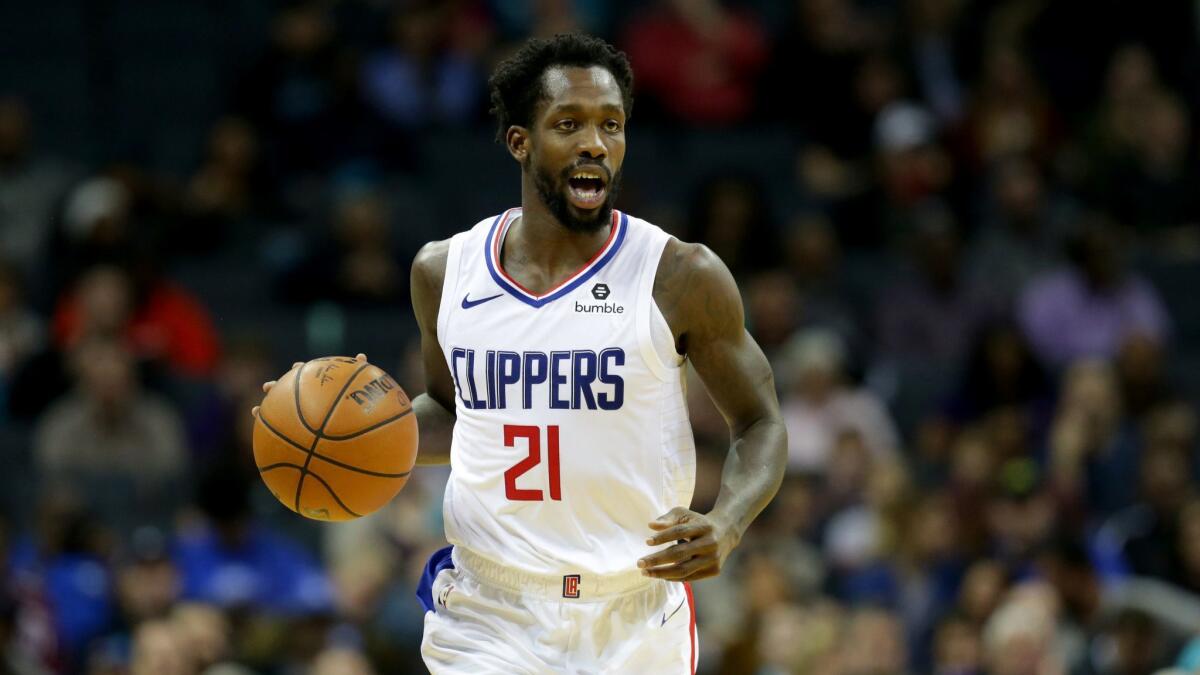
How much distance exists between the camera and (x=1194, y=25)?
52.5 feet

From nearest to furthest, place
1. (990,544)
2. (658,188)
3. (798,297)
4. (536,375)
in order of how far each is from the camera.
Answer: (536,375), (990,544), (798,297), (658,188)

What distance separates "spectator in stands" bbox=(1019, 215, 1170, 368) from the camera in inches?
542

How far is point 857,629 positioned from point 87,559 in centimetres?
466

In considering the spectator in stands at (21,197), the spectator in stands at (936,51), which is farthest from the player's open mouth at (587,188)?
the spectator in stands at (936,51)

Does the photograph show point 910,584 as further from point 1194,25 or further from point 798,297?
point 1194,25

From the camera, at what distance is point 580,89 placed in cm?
604

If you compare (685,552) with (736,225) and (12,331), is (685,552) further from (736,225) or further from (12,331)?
(12,331)

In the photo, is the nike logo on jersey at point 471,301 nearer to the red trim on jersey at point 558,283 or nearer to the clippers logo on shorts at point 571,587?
the red trim on jersey at point 558,283

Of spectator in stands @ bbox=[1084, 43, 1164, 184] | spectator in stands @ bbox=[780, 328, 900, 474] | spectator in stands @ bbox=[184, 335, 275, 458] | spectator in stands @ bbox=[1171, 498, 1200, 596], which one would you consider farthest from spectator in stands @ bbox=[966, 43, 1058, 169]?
spectator in stands @ bbox=[184, 335, 275, 458]

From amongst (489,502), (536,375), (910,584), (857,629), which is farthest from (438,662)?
(910,584)

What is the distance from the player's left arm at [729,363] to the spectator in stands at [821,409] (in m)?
6.59

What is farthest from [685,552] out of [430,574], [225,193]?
[225,193]

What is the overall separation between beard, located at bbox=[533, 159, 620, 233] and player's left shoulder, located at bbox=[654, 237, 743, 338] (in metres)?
0.28

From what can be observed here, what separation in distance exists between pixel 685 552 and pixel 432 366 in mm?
1562
